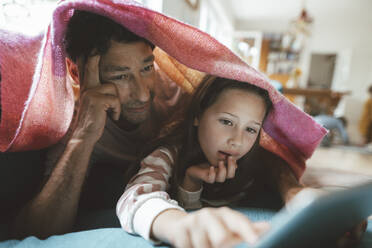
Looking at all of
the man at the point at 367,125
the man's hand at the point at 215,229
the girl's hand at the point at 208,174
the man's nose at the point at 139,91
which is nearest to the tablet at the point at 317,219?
the man's hand at the point at 215,229

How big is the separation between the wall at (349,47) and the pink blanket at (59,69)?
586 centimetres

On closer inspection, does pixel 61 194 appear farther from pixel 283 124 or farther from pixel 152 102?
pixel 283 124

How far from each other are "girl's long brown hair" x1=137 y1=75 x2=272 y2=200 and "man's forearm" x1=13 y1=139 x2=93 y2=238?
0.18m

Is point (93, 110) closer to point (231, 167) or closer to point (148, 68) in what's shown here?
point (148, 68)

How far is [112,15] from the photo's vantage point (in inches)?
20.2

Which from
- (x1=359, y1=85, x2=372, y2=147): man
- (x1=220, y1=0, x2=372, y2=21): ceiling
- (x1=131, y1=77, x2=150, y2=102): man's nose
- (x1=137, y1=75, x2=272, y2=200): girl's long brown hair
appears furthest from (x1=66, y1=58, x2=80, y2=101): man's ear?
(x1=220, y1=0, x2=372, y2=21): ceiling

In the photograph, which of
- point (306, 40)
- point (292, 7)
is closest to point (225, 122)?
point (292, 7)

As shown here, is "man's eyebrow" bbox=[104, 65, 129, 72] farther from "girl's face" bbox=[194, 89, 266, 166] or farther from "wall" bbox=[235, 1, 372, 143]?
"wall" bbox=[235, 1, 372, 143]

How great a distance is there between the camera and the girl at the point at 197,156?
39 centimetres

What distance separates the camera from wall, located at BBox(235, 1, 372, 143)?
5.50 meters

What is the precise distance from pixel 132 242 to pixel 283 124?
480mm

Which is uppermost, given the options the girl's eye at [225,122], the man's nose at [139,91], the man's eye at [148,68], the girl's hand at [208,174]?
the man's eye at [148,68]

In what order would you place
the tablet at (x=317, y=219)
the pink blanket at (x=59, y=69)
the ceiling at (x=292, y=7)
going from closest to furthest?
the tablet at (x=317, y=219) → the pink blanket at (x=59, y=69) → the ceiling at (x=292, y=7)

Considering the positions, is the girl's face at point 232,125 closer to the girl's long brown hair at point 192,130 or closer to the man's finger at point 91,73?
the girl's long brown hair at point 192,130
